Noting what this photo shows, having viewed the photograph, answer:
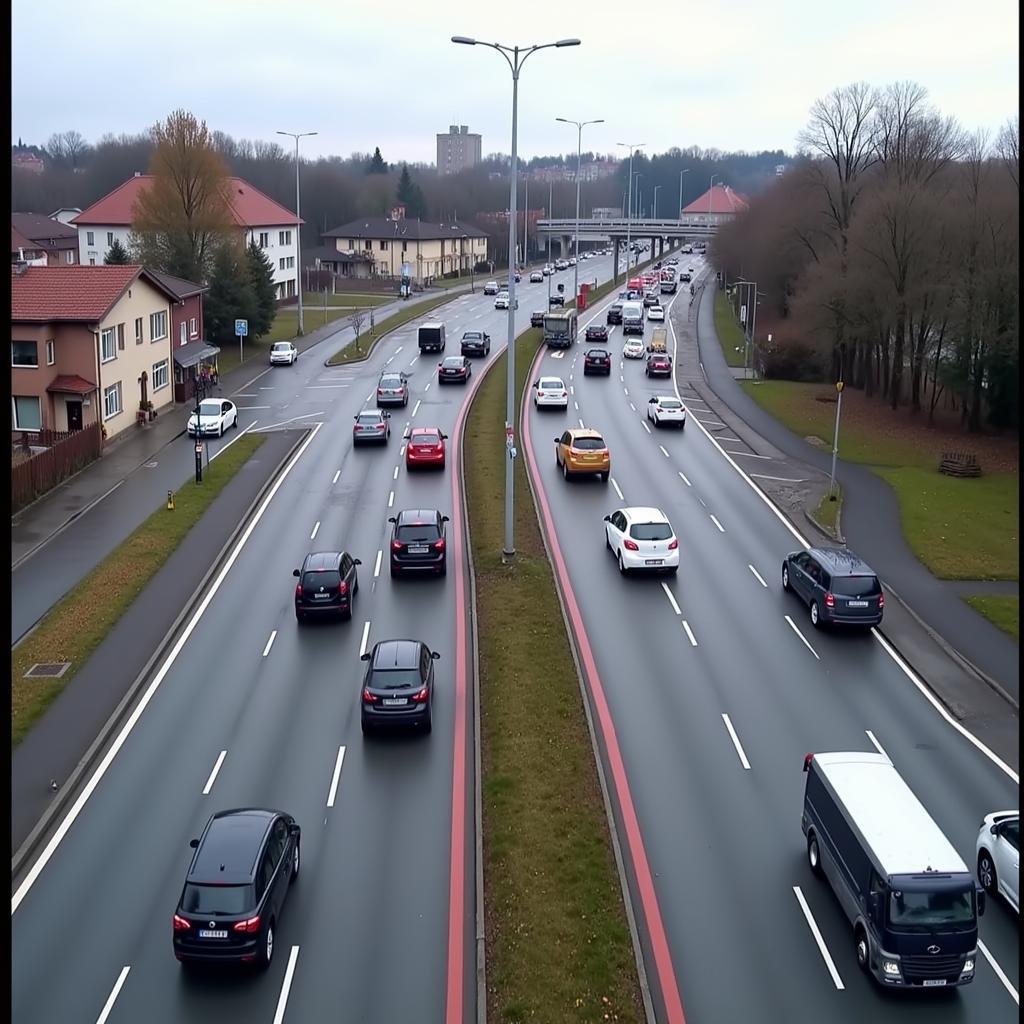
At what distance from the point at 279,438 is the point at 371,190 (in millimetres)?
135332

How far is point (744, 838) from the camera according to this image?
17.8m

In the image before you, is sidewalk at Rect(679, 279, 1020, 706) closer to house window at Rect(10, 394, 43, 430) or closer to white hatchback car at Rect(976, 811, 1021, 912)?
white hatchback car at Rect(976, 811, 1021, 912)

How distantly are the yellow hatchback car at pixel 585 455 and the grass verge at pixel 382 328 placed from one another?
96.2 ft

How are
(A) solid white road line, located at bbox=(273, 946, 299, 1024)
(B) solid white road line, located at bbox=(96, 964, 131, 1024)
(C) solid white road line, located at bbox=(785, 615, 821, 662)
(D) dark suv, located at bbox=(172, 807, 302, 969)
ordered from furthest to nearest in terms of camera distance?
(C) solid white road line, located at bbox=(785, 615, 821, 662)
(D) dark suv, located at bbox=(172, 807, 302, 969)
(A) solid white road line, located at bbox=(273, 946, 299, 1024)
(B) solid white road line, located at bbox=(96, 964, 131, 1024)

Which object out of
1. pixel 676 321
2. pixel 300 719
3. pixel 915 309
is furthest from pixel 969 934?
pixel 676 321

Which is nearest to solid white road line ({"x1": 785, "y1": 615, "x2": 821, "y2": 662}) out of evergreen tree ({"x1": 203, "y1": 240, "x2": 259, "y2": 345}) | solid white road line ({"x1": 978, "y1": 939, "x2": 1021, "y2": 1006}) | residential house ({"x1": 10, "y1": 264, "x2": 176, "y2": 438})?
solid white road line ({"x1": 978, "y1": 939, "x2": 1021, "y2": 1006})

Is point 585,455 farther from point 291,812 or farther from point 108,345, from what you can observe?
point 291,812

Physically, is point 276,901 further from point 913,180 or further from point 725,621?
point 913,180

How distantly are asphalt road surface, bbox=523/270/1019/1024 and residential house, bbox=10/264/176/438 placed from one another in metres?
19.9

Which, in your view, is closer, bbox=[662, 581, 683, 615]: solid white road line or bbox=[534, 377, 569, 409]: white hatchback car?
bbox=[662, 581, 683, 615]: solid white road line

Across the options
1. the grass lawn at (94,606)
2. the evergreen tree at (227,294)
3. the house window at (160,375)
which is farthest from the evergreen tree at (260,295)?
the grass lawn at (94,606)

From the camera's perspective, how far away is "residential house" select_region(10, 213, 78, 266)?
111875mm

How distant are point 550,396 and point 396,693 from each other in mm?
33233

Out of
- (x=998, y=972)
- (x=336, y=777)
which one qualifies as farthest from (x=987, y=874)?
(x=336, y=777)
